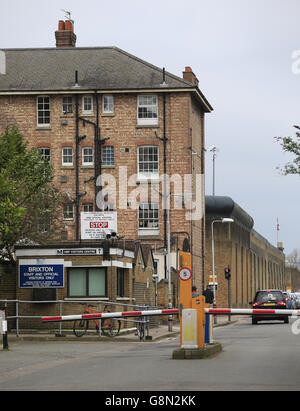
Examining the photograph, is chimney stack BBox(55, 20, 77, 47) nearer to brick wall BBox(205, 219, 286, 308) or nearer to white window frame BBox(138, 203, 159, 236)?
white window frame BBox(138, 203, 159, 236)

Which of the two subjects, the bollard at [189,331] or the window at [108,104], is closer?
the bollard at [189,331]

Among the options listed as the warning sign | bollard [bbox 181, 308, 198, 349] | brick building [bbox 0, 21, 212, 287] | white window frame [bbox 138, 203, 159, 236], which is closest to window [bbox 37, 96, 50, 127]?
brick building [bbox 0, 21, 212, 287]

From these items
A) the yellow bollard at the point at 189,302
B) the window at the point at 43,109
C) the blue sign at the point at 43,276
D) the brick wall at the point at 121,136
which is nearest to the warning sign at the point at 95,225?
the blue sign at the point at 43,276

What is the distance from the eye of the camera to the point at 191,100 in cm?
6138

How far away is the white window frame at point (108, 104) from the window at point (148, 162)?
10.4 feet

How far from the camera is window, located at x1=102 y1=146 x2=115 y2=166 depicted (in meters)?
60.9

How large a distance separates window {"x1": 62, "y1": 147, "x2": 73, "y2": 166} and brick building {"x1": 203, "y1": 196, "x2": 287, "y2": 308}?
1316 centimetres

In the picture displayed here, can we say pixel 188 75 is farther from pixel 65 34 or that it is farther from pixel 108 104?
pixel 65 34

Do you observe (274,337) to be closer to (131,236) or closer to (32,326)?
(32,326)

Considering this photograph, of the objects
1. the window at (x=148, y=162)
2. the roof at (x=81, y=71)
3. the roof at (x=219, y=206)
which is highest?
the roof at (x=81, y=71)

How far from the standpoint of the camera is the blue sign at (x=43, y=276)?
119 ft

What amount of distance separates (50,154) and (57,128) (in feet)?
5.79

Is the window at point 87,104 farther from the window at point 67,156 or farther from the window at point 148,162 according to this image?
the window at point 148,162
